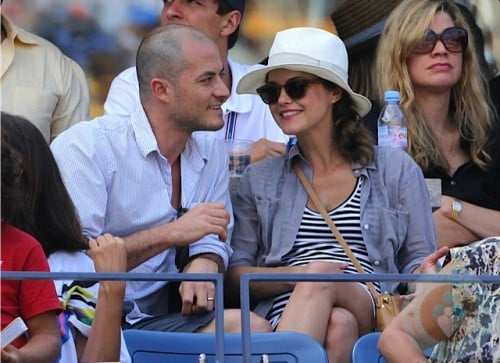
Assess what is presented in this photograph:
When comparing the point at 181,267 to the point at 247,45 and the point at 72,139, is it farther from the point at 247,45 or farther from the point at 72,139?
the point at 247,45

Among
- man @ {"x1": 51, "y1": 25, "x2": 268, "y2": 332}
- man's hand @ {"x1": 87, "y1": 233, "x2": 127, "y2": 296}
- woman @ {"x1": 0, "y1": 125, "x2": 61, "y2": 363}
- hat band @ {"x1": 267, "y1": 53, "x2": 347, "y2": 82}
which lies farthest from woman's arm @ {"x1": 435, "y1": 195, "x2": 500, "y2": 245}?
woman @ {"x1": 0, "y1": 125, "x2": 61, "y2": 363}

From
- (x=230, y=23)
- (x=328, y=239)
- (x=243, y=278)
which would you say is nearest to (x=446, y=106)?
(x=230, y=23)

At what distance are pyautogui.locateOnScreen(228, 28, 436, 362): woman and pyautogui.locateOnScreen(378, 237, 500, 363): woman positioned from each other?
666mm

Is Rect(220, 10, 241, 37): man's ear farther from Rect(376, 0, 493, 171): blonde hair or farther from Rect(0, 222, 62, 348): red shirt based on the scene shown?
Rect(0, 222, 62, 348): red shirt

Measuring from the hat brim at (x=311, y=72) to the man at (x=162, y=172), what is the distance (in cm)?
11

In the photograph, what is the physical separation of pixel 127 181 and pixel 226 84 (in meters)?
1.04

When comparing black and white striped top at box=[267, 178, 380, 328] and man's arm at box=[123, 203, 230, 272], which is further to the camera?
black and white striped top at box=[267, 178, 380, 328]

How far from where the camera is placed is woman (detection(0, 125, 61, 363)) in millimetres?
3670

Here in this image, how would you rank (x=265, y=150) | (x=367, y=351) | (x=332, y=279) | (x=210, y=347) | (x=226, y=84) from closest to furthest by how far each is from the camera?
(x=332, y=279) → (x=210, y=347) → (x=367, y=351) → (x=265, y=150) → (x=226, y=84)

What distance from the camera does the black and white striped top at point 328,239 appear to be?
186 inches

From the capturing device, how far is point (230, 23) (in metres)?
5.79

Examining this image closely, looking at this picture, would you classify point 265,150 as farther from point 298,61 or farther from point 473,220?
point 473,220

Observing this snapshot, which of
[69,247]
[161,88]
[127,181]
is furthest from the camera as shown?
[161,88]

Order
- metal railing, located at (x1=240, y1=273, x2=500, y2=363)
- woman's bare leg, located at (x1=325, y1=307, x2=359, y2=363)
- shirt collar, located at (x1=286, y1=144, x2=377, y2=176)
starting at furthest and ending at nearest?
shirt collar, located at (x1=286, y1=144, x2=377, y2=176), woman's bare leg, located at (x1=325, y1=307, x2=359, y2=363), metal railing, located at (x1=240, y1=273, x2=500, y2=363)
